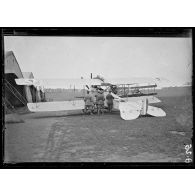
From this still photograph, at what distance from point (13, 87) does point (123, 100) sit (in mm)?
1051

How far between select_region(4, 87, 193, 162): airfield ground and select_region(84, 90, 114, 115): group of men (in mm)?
68

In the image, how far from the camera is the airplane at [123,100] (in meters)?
2.34

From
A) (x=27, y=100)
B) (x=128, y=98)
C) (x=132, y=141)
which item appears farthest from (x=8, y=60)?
(x=132, y=141)

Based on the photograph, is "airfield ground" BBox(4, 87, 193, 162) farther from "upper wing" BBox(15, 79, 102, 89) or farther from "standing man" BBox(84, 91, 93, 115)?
"upper wing" BBox(15, 79, 102, 89)

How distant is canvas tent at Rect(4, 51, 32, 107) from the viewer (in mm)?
2287

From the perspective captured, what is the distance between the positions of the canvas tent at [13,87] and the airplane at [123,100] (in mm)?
120

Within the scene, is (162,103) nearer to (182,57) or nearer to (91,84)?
(182,57)

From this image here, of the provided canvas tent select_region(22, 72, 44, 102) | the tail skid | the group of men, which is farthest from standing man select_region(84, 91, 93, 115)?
canvas tent select_region(22, 72, 44, 102)

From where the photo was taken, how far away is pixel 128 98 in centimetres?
238

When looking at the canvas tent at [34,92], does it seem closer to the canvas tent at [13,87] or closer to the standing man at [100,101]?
the canvas tent at [13,87]

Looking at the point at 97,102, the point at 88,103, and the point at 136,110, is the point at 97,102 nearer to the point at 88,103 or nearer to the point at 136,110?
the point at 88,103

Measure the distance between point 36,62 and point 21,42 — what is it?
Answer: 0.23 m

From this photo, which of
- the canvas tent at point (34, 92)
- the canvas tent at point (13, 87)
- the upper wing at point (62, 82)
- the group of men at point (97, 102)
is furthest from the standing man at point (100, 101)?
the canvas tent at point (13, 87)

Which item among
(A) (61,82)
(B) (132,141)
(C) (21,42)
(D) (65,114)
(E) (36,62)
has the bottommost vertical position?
(B) (132,141)
